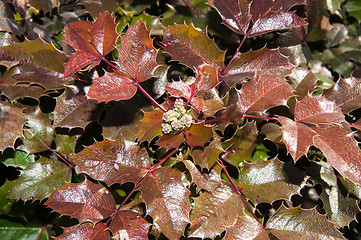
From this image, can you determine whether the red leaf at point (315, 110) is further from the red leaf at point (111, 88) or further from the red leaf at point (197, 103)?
the red leaf at point (111, 88)

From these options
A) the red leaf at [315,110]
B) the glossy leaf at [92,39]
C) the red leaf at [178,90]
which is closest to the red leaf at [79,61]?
the glossy leaf at [92,39]

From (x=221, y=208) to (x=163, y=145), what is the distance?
26cm

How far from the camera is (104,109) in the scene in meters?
0.96

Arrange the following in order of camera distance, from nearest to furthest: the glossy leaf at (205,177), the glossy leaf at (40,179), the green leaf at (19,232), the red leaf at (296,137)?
1. the red leaf at (296,137)
2. the glossy leaf at (205,177)
3. the glossy leaf at (40,179)
4. the green leaf at (19,232)

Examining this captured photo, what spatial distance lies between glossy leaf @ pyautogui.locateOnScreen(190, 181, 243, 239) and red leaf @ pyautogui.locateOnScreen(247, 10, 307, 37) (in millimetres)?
506

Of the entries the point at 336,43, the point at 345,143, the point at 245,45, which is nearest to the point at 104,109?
the point at 245,45

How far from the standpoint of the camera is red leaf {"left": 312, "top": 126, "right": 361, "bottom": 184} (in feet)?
2.55

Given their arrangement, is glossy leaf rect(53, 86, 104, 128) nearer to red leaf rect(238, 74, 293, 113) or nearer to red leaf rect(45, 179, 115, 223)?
red leaf rect(45, 179, 115, 223)

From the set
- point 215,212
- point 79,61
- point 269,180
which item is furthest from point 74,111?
point 269,180

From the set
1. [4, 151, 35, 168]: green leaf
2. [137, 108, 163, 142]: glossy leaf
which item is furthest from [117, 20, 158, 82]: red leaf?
[4, 151, 35, 168]: green leaf

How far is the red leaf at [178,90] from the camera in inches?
32.5

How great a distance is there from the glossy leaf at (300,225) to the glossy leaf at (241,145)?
192 mm

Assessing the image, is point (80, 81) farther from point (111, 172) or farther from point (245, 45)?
point (245, 45)

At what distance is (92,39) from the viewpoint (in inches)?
35.4
